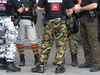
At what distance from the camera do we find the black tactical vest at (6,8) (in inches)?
176

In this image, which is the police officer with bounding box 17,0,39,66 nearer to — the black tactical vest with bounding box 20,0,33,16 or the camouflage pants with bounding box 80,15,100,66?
the black tactical vest with bounding box 20,0,33,16

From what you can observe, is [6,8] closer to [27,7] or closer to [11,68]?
[27,7]

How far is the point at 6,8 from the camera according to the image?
4.52m

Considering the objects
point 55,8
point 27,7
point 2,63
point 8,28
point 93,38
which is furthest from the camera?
point 27,7

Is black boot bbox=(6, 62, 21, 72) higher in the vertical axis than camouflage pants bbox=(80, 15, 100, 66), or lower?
lower

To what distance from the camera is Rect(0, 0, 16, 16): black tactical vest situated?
14.7ft

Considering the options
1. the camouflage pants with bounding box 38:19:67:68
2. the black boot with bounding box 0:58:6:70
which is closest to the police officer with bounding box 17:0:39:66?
the black boot with bounding box 0:58:6:70

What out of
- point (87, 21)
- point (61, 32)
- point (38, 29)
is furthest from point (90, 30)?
point (38, 29)

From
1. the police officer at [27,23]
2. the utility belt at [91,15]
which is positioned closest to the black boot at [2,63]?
the police officer at [27,23]

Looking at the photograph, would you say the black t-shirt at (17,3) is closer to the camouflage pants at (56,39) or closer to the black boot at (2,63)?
the camouflage pants at (56,39)

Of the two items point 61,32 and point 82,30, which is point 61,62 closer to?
point 61,32

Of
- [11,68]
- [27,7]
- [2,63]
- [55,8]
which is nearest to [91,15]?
[55,8]

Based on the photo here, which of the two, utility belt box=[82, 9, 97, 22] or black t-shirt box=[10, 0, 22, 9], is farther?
utility belt box=[82, 9, 97, 22]

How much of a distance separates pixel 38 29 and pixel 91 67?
6118 mm
